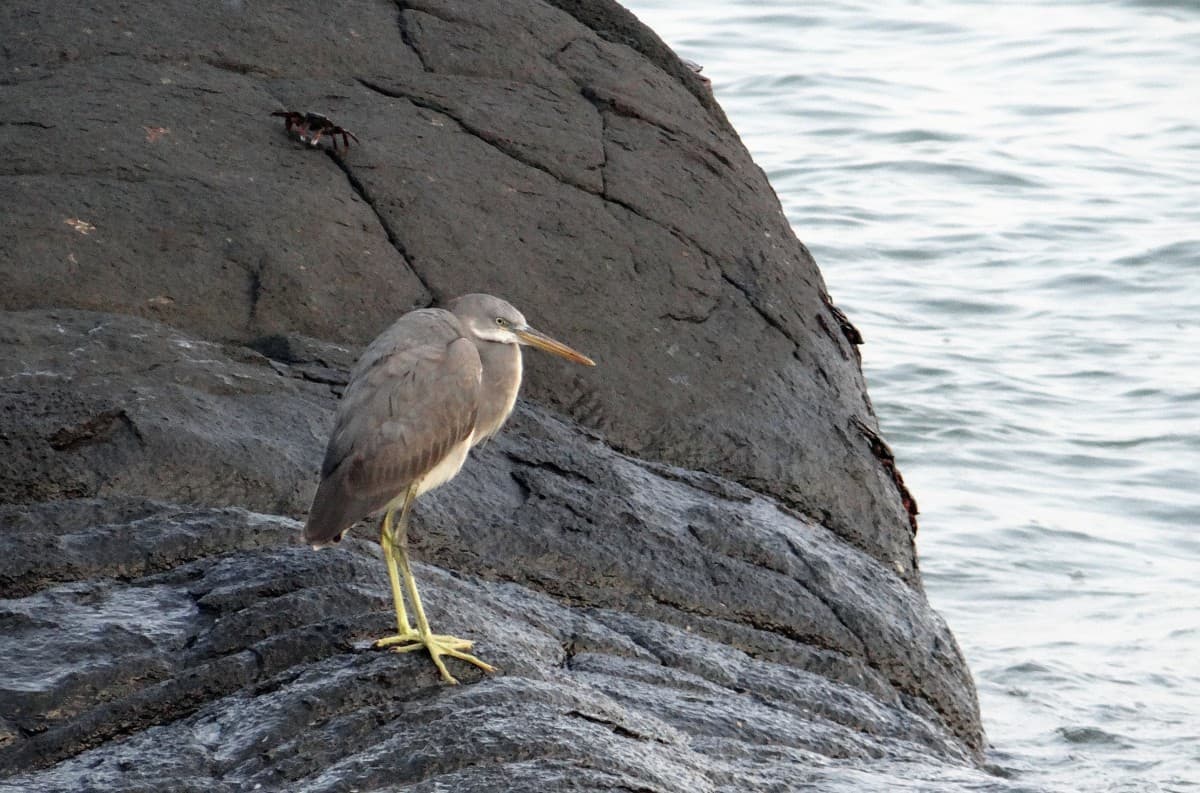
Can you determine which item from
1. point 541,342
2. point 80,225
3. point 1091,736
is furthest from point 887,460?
point 80,225

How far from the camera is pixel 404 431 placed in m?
4.50

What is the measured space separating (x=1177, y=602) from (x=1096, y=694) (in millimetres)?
1499

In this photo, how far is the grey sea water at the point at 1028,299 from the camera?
30.1 feet

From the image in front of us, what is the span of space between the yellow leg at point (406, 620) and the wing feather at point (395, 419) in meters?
0.09

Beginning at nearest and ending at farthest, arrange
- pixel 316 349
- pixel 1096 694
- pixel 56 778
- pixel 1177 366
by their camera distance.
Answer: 1. pixel 56 778
2. pixel 316 349
3. pixel 1096 694
4. pixel 1177 366

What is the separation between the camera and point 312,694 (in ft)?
13.4

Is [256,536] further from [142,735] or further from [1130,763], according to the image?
[1130,763]

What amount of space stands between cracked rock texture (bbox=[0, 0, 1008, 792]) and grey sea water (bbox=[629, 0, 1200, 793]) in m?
1.06

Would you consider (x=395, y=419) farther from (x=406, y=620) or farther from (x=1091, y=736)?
(x=1091, y=736)

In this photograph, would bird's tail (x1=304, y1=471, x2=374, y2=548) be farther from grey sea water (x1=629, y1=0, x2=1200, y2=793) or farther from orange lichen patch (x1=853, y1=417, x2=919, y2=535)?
orange lichen patch (x1=853, y1=417, x2=919, y2=535)

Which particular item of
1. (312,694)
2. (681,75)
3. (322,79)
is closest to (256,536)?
(312,694)

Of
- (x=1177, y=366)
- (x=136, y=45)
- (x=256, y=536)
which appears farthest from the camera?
(x=1177, y=366)

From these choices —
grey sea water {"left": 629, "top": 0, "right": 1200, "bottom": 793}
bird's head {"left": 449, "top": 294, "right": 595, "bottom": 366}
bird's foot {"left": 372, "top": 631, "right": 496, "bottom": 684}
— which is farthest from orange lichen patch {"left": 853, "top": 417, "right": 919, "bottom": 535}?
bird's foot {"left": 372, "top": 631, "right": 496, "bottom": 684}

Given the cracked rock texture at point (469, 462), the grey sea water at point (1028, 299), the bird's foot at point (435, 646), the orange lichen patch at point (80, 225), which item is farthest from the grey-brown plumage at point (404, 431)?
the grey sea water at point (1028, 299)
